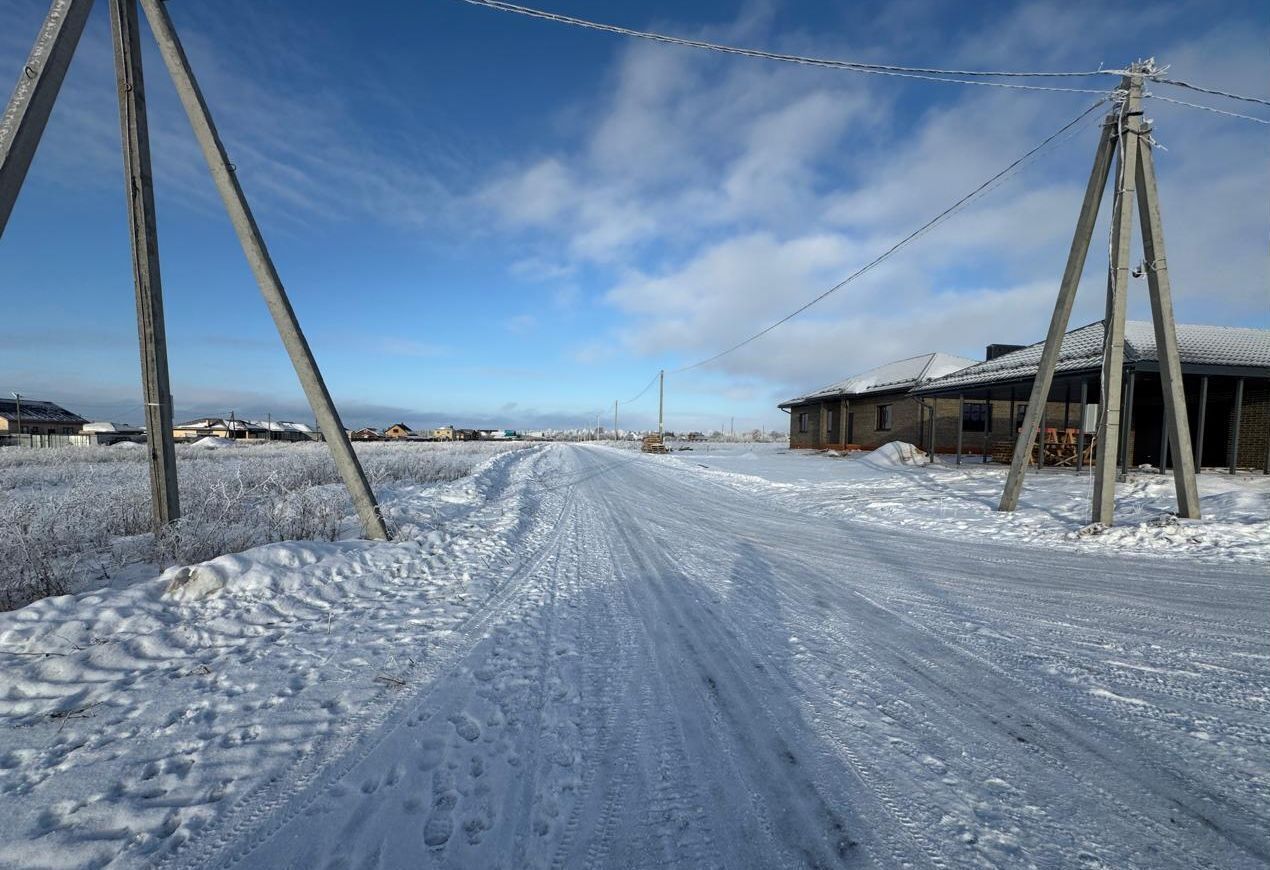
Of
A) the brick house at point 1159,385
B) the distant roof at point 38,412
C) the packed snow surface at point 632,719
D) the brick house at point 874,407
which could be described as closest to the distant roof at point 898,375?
the brick house at point 874,407

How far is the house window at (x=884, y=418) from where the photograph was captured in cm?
2641

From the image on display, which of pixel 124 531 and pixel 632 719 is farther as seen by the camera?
pixel 124 531

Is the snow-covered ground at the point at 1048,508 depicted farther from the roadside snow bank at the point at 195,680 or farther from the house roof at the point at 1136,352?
the roadside snow bank at the point at 195,680

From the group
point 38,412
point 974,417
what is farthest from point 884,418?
point 38,412

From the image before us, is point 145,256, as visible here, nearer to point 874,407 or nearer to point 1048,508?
point 1048,508

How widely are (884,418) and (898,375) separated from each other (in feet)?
8.91

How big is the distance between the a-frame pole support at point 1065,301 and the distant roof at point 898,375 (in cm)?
1594

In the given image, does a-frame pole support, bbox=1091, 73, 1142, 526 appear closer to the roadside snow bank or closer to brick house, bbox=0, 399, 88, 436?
the roadside snow bank

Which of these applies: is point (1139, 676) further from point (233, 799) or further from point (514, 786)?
point (233, 799)

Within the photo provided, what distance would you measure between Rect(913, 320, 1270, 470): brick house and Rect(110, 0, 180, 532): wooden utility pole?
1568 centimetres

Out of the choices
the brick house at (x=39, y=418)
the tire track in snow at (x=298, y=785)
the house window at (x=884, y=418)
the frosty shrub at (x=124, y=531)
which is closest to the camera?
the tire track in snow at (x=298, y=785)

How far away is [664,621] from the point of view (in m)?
4.27

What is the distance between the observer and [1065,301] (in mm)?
8453

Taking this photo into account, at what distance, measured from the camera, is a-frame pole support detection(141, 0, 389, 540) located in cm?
549
